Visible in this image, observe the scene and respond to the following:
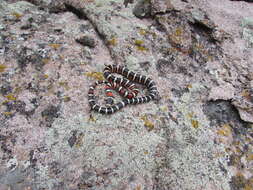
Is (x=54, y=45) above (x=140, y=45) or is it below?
below

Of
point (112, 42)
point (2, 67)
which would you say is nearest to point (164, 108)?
point (112, 42)

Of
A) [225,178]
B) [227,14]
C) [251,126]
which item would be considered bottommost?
[225,178]

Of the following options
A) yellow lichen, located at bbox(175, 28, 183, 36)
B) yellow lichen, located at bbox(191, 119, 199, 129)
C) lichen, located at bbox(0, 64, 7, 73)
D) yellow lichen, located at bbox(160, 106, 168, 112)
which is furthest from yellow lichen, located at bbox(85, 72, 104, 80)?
yellow lichen, located at bbox(175, 28, 183, 36)

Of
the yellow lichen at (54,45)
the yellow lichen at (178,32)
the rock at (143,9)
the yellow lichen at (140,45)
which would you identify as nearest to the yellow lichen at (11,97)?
the yellow lichen at (54,45)

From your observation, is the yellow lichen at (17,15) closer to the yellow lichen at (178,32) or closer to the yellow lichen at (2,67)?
the yellow lichen at (2,67)

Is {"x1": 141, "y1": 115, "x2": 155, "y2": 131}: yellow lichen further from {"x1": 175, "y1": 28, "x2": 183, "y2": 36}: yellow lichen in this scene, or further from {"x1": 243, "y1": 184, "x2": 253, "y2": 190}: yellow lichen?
{"x1": 175, "y1": 28, "x2": 183, "y2": 36}: yellow lichen

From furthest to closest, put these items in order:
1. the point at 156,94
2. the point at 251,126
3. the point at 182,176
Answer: the point at 156,94, the point at 251,126, the point at 182,176

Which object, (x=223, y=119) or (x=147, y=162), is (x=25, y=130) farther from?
(x=223, y=119)

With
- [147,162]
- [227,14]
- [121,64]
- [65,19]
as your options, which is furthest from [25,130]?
[227,14]

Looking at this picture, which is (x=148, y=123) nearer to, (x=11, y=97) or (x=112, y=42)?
(x=112, y=42)
